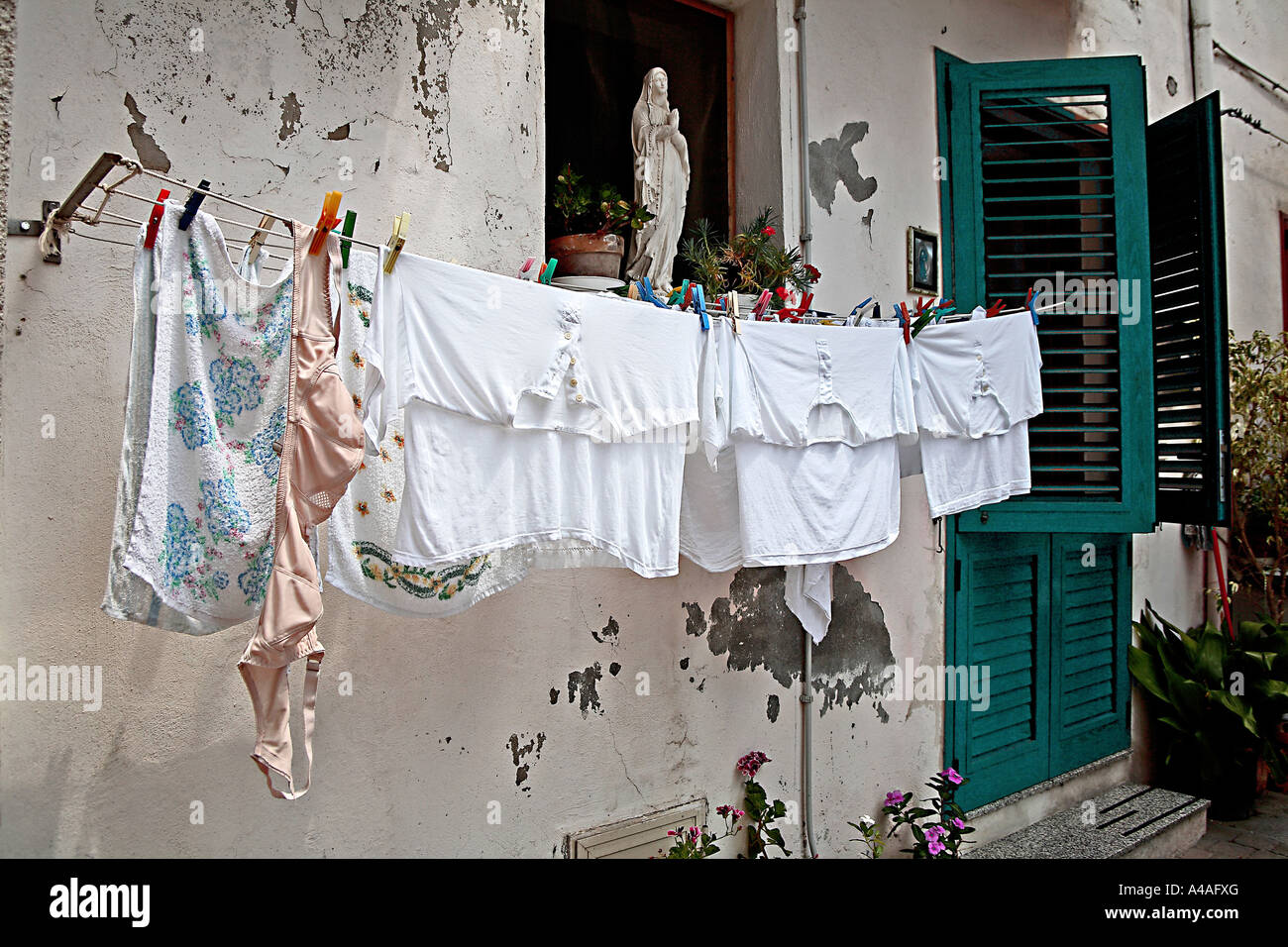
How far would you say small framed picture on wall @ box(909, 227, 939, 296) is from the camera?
3.93 m

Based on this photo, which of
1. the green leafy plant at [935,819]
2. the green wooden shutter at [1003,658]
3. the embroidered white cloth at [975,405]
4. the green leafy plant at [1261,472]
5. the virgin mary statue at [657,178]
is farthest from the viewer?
the green leafy plant at [1261,472]

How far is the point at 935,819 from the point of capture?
12.6 ft

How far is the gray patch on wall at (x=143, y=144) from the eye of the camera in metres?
2.18

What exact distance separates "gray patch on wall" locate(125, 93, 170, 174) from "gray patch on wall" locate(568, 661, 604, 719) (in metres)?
1.87

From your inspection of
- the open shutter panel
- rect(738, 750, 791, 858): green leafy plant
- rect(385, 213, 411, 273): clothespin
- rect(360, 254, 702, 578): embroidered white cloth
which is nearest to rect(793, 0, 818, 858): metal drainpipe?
rect(738, 750, 791, 858): green leafy plant

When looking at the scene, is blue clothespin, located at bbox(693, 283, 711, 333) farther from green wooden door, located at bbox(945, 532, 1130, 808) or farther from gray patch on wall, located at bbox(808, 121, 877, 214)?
green wooden door, located at bbox(945, 532, 1130, 808)

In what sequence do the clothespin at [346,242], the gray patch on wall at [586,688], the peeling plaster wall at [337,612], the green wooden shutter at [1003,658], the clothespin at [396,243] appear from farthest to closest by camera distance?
the green wooden shutter at [1003,658] → the gray patch on wall at [586,688] → the peeling plaster wall at [337,612] → the clothespin at [396,243] → the clothespin at [346,242]

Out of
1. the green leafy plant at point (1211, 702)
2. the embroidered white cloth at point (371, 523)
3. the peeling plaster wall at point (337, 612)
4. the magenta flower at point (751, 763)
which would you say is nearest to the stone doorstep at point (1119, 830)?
the green leafy plant at point (1211, 702)

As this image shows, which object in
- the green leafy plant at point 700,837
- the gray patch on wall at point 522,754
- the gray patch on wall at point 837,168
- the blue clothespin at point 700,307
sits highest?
the gray patch on wall at point 837,168

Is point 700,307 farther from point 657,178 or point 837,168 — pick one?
point 837,168

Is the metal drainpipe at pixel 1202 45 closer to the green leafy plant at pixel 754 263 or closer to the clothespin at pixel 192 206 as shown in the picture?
the green leafy plant at pixel 754 263

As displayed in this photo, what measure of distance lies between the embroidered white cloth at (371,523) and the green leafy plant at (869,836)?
2.16 m

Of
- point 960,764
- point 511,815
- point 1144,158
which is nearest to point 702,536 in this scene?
point 511,815

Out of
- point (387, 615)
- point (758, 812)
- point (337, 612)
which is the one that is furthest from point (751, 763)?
A: point (337, 612)
